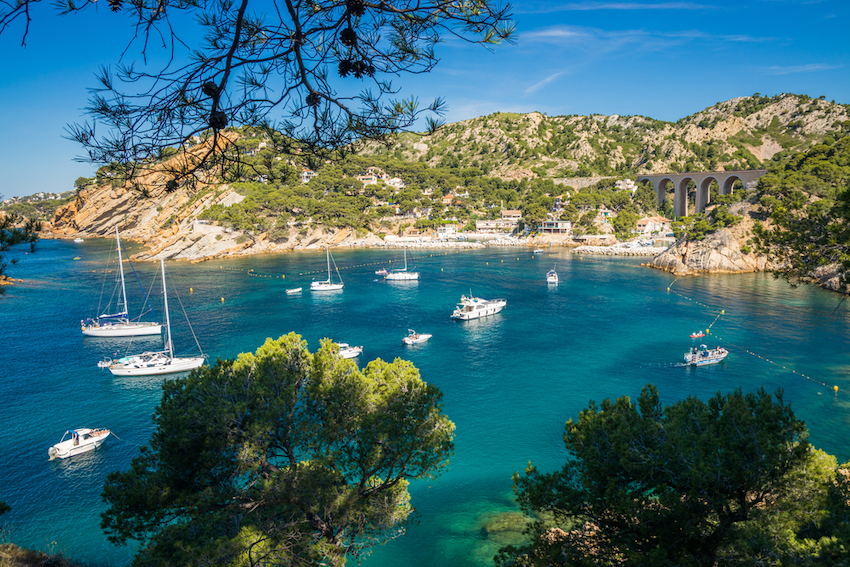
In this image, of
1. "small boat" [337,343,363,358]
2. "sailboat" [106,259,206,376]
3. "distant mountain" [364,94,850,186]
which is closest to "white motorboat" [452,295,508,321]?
"small boat" [337,343,363,358]

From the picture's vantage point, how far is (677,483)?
6.56 metres

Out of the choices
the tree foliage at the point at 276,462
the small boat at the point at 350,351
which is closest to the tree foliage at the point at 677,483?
the tree foliage at the point at 276,462

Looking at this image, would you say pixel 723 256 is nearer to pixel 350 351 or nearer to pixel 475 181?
pixel 350 351

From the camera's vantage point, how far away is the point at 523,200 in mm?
90062

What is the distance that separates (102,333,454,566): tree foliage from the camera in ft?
22.2

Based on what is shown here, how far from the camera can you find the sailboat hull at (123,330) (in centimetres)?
2922

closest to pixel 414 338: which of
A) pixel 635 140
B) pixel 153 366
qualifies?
pixel 153 366

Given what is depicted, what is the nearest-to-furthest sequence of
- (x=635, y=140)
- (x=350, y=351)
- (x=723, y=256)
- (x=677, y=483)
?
(x=677, y=483) → (x=350, y=351) → (x=723, y=256) → (x=635, y=140)

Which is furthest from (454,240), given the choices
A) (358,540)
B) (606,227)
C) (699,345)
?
(358,540)

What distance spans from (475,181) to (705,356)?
7478 centimetres

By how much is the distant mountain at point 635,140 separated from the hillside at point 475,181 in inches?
12.1

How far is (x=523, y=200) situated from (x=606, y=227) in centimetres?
2040

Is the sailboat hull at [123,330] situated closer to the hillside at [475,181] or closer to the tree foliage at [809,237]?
Result: the hillside at [475,181]

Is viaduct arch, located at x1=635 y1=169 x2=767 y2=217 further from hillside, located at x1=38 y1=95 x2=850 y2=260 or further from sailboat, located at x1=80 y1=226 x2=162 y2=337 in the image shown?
sailboat, located at x1=80 y1=226 x2=162 y2=337
